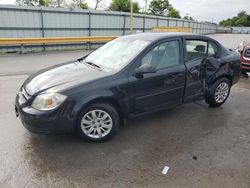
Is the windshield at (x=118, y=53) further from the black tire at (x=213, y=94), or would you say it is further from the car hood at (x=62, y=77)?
the black tire at (x=213, y=94)

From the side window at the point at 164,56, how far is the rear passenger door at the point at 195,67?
9.5 inches

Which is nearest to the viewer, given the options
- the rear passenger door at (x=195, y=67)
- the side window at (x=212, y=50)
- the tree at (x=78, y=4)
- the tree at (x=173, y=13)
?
the rear passenger door at (x=195, y=67)

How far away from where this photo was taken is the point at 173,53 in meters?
4.21

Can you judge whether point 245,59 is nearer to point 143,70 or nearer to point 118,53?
point 118,53

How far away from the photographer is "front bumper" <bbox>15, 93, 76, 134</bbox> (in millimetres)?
3178

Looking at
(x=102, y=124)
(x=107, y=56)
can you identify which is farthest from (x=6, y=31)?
(x=102, y=124)

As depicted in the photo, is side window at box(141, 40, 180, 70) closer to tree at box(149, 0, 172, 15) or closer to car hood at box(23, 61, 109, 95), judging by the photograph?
car hood at box(23, 61, 109, 95)

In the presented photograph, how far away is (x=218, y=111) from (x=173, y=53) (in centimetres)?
175

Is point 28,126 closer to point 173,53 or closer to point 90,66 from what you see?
point 90,66

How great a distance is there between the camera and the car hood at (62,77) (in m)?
3.41

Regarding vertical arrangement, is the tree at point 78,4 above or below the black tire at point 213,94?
above

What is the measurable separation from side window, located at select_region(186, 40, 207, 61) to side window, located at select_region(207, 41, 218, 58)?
116mm

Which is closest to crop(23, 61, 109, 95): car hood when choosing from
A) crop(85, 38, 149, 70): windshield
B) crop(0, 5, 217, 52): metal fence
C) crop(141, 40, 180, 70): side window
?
crop(85, 38, 149, 70): windshield

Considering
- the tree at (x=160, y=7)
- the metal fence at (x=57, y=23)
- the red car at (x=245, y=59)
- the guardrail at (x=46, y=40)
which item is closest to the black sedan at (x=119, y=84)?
the red car at (x=245, y=59)
